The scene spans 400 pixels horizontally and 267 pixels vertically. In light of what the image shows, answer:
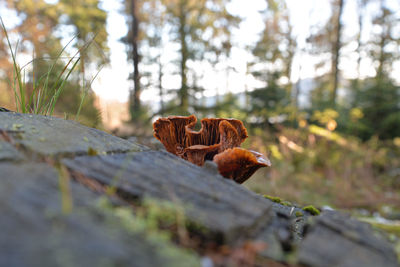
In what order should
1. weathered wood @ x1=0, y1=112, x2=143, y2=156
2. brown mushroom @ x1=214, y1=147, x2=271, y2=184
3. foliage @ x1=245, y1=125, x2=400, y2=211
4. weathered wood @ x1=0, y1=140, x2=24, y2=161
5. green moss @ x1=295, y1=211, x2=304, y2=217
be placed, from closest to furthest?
1. weathered wood @ x1=0, y1=140, x2=24, y2=161
2. weathered wood @ x1=0, y1=112, x2=143, y2=156
3. brown mushroom @ x1=214, y1=147, x2=271, y2=184
4. green moss @ x1=295, y1=211, x2=304, y2=217
5. foliage @ x1=245, y1=125, x2=400, y2=211

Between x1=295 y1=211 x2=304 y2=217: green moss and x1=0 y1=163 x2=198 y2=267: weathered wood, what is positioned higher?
x1=0 y1=163 x2=198 y2=267: weathered wood

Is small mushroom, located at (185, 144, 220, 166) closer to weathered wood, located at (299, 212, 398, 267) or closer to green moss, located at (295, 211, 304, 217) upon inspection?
green moss, located at (295, 211, 304, 217)

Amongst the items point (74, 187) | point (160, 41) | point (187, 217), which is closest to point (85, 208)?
point (74, 187)

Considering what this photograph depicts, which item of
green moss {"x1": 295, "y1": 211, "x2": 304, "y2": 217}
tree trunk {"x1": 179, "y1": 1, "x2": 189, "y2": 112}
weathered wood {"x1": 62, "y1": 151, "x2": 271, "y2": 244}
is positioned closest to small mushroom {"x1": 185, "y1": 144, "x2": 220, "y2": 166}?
weathered wood {"x1": 62, "y1": 151, "x2": 271, "y2": 244}

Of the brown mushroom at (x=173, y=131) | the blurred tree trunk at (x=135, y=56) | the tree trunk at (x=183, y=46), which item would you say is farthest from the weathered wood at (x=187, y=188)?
the blurred tree trunk at (x=135, y=56)

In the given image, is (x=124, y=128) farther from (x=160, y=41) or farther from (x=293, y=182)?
(x=160, y=41)

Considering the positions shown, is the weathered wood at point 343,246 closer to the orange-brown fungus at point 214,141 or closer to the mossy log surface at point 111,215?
the mossy log surface at point 111,215

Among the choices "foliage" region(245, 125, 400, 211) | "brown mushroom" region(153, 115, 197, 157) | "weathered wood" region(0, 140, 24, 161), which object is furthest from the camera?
"foliage" region(245, 125, 400, 211)
